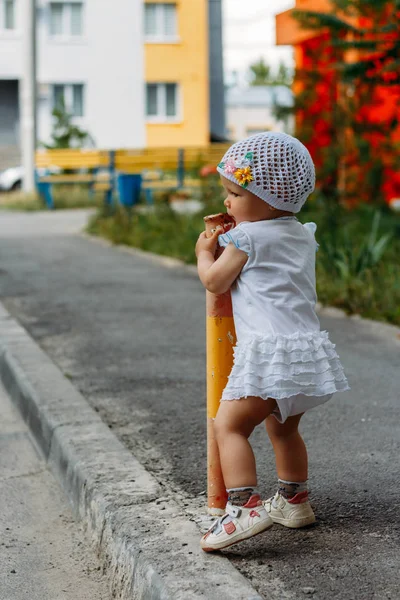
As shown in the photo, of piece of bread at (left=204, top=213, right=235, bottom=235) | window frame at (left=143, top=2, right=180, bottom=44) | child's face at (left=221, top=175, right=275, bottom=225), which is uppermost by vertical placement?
window frame at (left=143, top=2, right=180, bottom=44)

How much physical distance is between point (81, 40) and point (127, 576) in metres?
33.8

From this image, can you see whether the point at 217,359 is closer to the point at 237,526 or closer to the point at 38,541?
the point at 237,526

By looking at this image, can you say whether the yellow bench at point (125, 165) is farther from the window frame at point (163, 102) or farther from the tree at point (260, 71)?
the tree at point (260, 71)

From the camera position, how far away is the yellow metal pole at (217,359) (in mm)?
3238

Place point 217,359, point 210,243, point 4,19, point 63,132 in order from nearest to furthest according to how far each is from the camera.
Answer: point 210,243 → point 217,359 → point 63,132 → point 4,19

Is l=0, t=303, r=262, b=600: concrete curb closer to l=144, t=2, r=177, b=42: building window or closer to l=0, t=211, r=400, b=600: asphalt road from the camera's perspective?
l=0, t=211, r=400, b=600: asphalt road

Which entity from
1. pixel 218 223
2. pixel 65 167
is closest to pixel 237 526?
pixel 218 223

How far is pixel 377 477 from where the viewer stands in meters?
3.76

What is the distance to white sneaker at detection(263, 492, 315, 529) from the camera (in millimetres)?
3217

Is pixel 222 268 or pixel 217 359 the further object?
pixel 217 359

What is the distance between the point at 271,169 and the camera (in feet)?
9.84

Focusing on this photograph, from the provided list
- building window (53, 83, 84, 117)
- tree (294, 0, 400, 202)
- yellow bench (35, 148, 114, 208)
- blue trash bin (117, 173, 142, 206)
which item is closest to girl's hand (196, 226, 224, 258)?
tree (294, 0, 400, 202)

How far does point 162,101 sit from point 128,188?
66.0ft

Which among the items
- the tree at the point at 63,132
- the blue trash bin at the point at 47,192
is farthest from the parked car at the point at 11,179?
the blue trash bin at the point at 47,192
